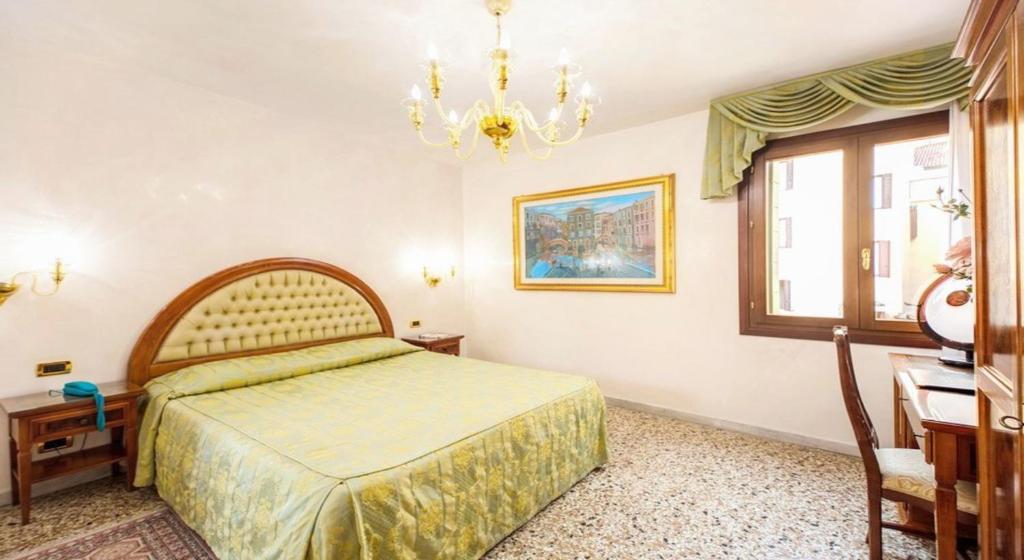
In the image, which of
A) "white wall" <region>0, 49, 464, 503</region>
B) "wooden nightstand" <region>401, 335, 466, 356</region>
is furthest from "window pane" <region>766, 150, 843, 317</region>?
"white wall" <region>0, 49, 464, 503</region>

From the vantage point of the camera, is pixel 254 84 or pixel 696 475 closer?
pixel 696 475

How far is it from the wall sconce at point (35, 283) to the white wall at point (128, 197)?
0.04 metres

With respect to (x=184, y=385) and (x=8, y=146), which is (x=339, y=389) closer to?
(x=184, y=385)

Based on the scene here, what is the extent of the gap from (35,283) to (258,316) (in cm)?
115

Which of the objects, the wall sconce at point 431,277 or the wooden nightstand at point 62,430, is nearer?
the wooden nightstand at point 62,430

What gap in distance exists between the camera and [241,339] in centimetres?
321

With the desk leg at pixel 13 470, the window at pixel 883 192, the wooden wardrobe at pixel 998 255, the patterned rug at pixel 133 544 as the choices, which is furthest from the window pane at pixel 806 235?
the desk leg at pixel 13 470

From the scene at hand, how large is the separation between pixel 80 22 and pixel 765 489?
4.40 m

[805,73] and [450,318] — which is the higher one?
[805,73]

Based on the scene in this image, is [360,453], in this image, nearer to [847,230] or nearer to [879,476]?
[879,476]

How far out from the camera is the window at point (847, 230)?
111 inches

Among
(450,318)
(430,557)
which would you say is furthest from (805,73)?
(450,318)

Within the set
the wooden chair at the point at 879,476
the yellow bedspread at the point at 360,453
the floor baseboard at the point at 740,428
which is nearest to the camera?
the yellow bedspread at the point at 360,453

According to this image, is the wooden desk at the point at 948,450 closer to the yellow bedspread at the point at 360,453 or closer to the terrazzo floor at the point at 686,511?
the terrazzo floor at the point at 686,511
